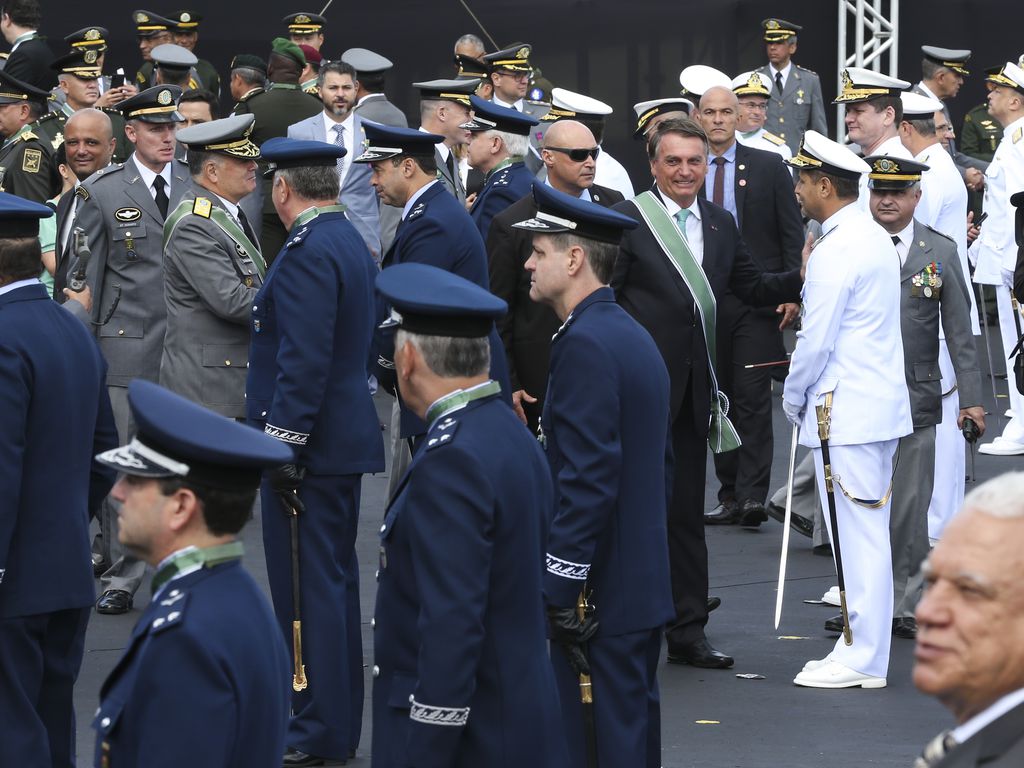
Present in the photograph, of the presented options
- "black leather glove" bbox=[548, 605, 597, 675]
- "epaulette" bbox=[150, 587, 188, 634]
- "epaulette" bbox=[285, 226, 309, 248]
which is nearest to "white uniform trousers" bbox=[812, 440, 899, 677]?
"black leather glove" bbox=[548, 605, 597, 675]

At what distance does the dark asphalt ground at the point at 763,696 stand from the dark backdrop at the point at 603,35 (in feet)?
28.4

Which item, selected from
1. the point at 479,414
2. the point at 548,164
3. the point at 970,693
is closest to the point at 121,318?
the point at 548,164

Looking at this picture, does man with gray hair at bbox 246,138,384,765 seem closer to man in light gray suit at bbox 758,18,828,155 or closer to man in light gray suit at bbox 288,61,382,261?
man in light gray suit at bbox 288,61,382,261

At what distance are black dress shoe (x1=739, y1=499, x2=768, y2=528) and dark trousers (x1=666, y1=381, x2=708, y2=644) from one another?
2518 millimetres

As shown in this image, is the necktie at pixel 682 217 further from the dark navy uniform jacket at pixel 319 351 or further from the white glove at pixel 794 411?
the dark navy uniform jacket at pixel 319 351

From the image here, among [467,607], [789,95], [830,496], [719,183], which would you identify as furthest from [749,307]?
[789,95]

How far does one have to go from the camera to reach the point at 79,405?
16.3ft

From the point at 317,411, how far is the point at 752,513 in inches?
173

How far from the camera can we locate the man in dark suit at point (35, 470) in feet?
15.6

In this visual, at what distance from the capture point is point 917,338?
7.64 metres

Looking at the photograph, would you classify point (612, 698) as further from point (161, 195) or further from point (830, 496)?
point (161, 195)

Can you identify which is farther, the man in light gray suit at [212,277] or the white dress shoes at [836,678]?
the man in light gray suit at [212,277]

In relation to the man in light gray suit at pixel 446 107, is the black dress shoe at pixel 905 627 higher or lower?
lower

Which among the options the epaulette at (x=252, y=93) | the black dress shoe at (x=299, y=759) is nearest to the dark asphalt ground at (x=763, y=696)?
the black dress shoe at (x=299, y=759)
